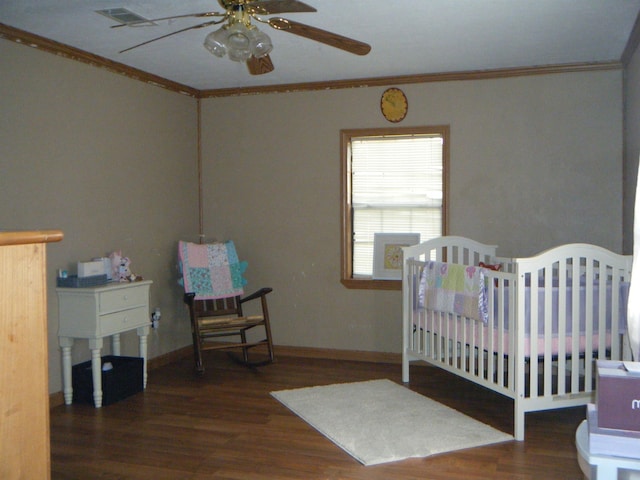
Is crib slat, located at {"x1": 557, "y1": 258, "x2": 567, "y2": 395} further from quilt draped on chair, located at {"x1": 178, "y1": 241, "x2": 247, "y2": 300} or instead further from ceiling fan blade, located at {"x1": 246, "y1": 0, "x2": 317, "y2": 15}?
quilt draped on chair, located at {"x1": 178, "y1": 241, "x2": 247, "y2": 300}

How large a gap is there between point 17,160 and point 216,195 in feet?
6.36

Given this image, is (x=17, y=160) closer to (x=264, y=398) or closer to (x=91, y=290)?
(x=91, y=290)

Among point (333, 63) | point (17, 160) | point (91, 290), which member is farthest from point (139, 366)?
point (333, 63)

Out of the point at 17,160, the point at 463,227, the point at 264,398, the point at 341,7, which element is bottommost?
the point at 264,398

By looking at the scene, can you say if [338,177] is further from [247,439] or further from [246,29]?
[246,29]

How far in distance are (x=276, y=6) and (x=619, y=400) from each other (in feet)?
5.77

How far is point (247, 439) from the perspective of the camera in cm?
311

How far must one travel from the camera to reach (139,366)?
3.94 metres

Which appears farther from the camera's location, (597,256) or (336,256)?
(336,256)

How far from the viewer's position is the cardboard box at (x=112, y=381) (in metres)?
3.69

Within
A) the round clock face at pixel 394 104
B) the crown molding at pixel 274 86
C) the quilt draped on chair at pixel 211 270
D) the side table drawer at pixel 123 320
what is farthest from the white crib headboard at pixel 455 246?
the side table drawer at pixel 123 320

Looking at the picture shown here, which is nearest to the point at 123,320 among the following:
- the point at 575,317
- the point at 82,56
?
the point at 82,56

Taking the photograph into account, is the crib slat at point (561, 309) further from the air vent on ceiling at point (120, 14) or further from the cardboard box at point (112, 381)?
the cardboard box at point (112, 381)

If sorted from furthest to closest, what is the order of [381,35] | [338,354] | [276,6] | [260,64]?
[338,354] < [381,35] < [260,64] < [276,6]
